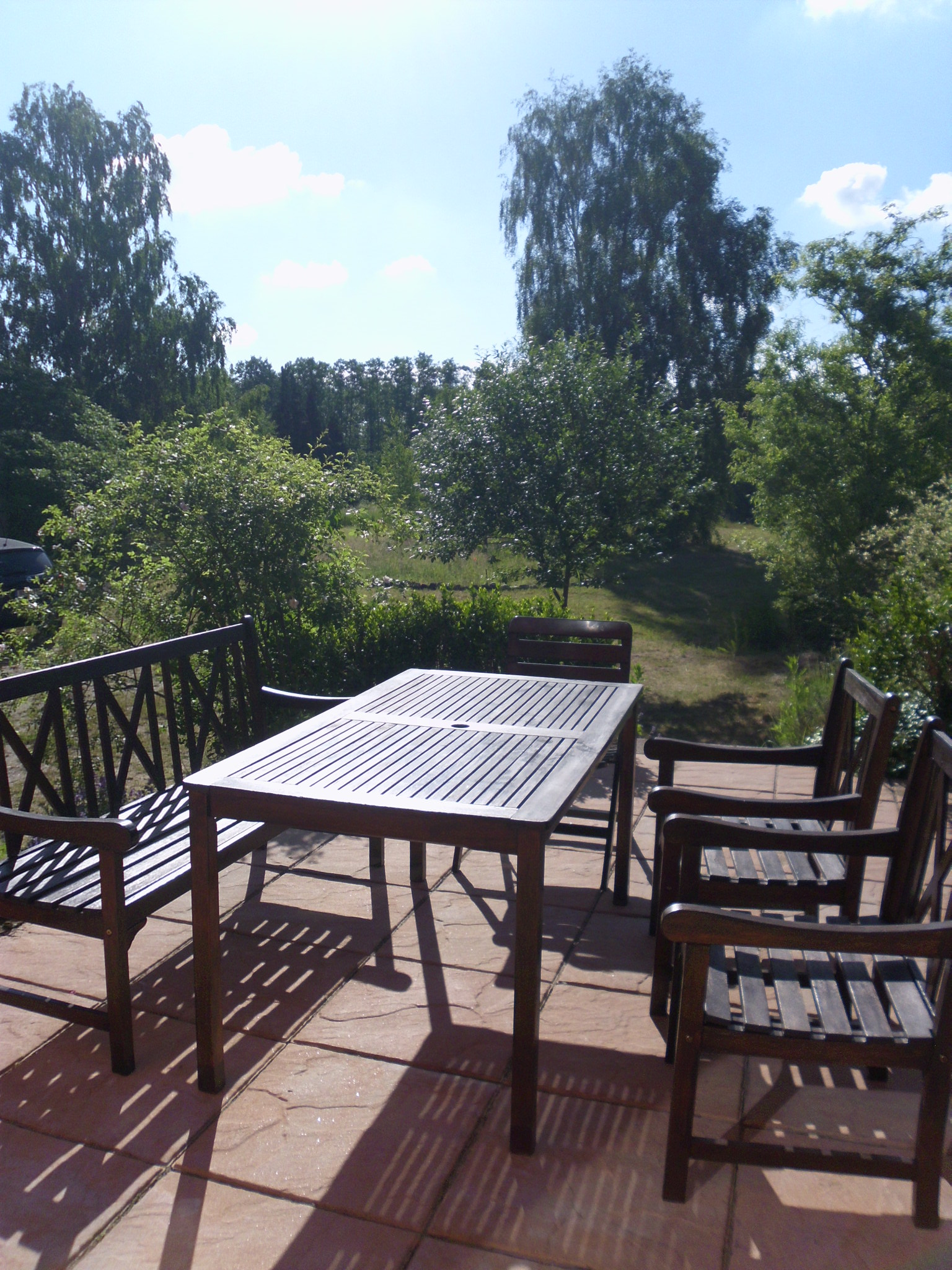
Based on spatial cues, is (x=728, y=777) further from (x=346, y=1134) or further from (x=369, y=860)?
(x=346, y=1134)

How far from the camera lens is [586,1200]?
1849 mm

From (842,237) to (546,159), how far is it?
935 cm

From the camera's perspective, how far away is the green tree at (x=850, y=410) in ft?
37.9

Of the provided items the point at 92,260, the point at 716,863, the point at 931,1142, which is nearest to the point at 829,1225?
the point at 931,1142

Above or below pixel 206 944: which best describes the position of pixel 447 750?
above

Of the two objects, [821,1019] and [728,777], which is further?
[728,777]

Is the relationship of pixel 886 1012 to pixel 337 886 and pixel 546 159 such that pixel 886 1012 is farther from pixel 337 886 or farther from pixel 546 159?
pixel 546 159

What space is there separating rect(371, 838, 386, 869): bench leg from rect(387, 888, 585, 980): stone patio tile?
12.8 inches

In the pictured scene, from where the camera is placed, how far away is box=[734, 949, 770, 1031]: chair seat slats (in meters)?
1.75

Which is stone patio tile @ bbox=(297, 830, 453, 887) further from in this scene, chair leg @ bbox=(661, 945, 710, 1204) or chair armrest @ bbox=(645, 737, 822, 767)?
chair leg @ bbox=(661, 945, 710, 1204)

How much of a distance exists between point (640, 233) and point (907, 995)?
20.8 m

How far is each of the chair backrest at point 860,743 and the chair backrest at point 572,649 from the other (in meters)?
1.21

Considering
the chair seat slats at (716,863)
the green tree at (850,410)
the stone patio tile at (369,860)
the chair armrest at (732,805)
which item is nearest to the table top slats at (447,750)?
the chair armrest at (732,805)

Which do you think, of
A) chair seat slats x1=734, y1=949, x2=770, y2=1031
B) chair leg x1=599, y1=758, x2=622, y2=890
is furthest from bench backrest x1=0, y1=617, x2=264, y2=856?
chair seat slats x1=734, y1=949, x2=770, y2=1031
